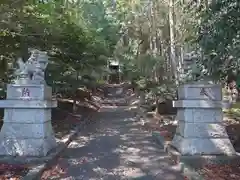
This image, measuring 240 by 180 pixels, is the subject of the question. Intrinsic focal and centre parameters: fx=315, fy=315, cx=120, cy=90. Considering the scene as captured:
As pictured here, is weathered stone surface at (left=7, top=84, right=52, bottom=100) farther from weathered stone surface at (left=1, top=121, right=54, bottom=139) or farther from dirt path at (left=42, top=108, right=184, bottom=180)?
dirt path at (left=42, top=108, right=184, bottom=180)

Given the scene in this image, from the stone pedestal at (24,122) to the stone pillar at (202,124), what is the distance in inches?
132

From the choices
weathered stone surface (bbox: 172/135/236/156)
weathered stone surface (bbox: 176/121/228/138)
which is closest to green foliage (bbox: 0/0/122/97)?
weathered stone surface (bbox: 176/121/228/138)

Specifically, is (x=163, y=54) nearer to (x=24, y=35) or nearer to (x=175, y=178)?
(x=24, y=35)

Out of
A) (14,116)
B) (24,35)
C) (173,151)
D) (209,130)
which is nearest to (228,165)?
(209,130)

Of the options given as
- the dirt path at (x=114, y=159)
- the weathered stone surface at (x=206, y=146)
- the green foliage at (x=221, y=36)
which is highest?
the green foliage at (x=221, y=36)

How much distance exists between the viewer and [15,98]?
7461 millimetres

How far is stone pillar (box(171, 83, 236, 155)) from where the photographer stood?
7.54m

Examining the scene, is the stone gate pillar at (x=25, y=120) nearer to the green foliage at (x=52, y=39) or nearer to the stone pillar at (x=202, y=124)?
the green foliage at (x=52, y=39)

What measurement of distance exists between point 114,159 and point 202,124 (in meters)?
2.35

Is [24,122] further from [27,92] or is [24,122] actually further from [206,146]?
[206,146]

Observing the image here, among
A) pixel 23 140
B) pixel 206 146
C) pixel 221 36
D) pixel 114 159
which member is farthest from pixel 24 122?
pixel 221 36

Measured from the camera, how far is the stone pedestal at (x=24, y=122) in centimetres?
739

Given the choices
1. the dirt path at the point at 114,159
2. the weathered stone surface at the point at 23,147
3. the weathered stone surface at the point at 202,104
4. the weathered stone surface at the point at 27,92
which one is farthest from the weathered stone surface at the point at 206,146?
the weathered stone surface at the point at 27,92

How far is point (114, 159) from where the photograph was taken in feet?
26.2
